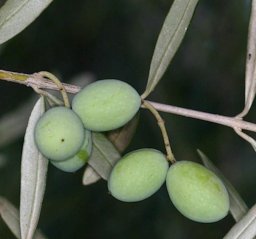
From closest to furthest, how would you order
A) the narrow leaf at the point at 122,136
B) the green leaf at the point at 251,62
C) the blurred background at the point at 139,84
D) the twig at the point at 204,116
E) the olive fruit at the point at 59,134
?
the olive fruit at the point at 59,134
the twig at the point at 204,116
the green leaf at the point at 251,62
the narrow leaf at the point at 122,136
the blurred background at the point at 139,84

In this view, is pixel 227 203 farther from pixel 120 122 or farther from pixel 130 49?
pixel 130 49

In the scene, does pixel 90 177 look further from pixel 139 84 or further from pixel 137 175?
pixel 139 84

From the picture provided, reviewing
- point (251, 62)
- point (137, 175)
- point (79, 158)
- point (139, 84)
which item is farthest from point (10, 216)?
point (139, 84)

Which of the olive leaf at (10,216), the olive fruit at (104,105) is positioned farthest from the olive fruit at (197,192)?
the olive leaf at (10,216)

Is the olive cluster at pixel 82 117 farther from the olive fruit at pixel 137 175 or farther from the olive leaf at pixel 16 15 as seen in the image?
the olive leaf at pixel 16 15

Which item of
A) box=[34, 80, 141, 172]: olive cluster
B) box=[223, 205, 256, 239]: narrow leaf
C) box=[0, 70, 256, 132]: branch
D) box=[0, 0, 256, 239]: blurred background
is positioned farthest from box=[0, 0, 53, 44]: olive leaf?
box=[0, 0, 256, 239]: blurred background

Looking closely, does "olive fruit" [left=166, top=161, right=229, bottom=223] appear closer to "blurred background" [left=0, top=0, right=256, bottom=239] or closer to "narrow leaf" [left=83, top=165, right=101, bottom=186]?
"narrow leaf" [left=83, top=165, right=101, bottom=186]
